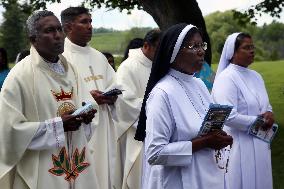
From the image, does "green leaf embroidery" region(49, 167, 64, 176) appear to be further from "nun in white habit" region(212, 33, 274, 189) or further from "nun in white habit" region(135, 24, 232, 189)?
"nun in white habit" region(212, 33, 274, 189)

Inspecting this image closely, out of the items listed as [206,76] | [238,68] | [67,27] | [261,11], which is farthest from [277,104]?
[67,27]

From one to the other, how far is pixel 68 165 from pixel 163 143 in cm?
132

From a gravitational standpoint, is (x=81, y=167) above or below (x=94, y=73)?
below

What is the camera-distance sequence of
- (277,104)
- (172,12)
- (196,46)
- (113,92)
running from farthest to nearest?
(277,104) < (172,12) < (113,92) < (196,46)

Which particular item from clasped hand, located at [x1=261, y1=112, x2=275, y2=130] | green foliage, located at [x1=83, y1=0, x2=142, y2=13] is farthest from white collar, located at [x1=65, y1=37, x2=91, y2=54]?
green foliage, located at [x1=83, y1=0, x2=142, y2=13]

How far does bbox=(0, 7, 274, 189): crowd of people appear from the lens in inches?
165

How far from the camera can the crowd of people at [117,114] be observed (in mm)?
4180

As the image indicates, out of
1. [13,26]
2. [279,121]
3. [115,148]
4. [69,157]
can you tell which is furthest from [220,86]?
[13,26]

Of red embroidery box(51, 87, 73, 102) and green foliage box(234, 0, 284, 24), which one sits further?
green foliage box(234, 0, 284, 24)

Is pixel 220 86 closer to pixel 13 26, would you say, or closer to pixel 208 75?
pixel 208 75

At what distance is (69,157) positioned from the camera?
202 inches

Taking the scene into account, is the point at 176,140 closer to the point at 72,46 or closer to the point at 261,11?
the point at 72,46

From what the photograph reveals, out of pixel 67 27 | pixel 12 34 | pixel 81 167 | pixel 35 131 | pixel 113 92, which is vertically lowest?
pixel 12 34

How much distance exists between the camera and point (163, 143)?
409cm
